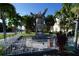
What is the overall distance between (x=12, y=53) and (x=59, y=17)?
87 cm

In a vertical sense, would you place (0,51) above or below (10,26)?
below

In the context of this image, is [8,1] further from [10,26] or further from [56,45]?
[56,45]

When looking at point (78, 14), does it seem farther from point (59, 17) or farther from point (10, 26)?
point (10, 26)

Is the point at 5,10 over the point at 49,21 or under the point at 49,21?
over

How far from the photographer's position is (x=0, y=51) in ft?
16.1

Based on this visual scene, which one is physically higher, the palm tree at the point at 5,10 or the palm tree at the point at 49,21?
the palm tree at the point at 5,10

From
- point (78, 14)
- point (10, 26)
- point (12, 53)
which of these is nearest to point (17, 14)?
point (10, 26)

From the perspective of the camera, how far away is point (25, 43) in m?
4.91

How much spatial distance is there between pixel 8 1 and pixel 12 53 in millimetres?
760

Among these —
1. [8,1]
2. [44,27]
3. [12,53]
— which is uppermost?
[8,1]

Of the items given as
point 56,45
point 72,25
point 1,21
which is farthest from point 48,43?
point 1,21

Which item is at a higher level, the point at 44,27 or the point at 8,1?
the point at 8,1

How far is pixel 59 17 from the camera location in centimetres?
491

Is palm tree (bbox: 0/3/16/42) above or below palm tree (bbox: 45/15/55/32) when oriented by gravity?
above
